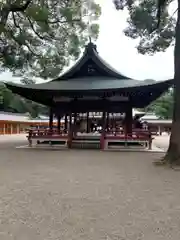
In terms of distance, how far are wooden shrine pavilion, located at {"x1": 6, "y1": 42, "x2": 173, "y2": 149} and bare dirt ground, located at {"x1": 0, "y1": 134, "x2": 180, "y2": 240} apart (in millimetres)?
8584

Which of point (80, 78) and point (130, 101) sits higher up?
point (80, 78)

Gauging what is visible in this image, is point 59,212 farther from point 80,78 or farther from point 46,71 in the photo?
point 46,71

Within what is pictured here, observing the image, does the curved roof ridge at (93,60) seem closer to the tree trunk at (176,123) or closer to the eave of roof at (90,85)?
the eave of roof at (90,85)

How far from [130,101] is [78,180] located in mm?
11828

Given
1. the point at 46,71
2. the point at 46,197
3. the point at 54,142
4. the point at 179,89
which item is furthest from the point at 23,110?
the point at 46,197

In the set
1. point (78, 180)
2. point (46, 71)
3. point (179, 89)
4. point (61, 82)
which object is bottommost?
point (78, 180)

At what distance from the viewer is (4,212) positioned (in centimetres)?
473

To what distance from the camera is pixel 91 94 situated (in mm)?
17594

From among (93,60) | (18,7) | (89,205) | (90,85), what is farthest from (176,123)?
(18,7)

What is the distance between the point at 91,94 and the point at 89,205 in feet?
41.7

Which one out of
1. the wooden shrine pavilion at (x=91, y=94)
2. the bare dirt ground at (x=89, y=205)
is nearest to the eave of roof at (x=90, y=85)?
the wooden shrine pavilion at (x=91, y=94)

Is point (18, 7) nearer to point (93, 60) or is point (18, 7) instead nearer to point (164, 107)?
point (93, 60)

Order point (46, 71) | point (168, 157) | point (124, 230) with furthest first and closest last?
point (46, 71) < point (168, 157) < point (124, 230)

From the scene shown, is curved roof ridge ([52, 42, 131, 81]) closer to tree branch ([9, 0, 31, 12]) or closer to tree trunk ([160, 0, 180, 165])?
tree branch ([9, 0, 31, 12])
